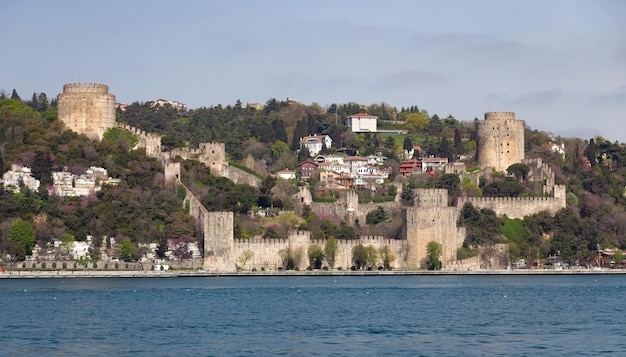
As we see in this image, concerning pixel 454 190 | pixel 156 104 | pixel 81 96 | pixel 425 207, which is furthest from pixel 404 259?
pixel 156 104

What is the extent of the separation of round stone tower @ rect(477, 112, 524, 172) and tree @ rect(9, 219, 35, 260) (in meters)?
31.1

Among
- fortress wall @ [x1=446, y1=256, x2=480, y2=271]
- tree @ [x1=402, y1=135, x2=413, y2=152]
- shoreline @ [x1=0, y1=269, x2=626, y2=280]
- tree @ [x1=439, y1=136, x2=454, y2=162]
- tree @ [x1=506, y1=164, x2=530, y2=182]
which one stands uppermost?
tree @ [x1=402, y1=135, x2=413, y2=152]

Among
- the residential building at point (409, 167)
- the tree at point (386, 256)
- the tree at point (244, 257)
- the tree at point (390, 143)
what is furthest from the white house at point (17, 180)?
the tree at point (390, 143)

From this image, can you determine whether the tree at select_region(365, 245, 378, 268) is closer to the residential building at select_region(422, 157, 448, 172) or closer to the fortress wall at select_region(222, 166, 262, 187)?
the fortress wall at select_region(222, 166, 262, 187)

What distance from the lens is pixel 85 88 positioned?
81875 mm

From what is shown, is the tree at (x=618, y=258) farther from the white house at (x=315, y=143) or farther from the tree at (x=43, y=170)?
the white house at (x=315, y=143)

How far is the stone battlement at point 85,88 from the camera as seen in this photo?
8188 cm

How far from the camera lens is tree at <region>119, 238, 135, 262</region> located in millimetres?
71062

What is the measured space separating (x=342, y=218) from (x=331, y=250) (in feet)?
26.9

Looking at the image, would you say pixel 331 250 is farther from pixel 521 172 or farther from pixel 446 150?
pixel 446 150

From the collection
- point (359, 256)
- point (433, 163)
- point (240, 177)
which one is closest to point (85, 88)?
point (240, 177)

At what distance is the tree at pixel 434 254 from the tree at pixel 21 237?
19024 mm

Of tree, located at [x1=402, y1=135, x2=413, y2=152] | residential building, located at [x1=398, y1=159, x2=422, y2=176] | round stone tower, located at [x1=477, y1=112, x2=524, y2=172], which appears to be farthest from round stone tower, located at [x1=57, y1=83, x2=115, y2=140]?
tree, located at [x1=402, y1=135, x2=413, y2=152]

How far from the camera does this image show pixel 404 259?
7575 cm
